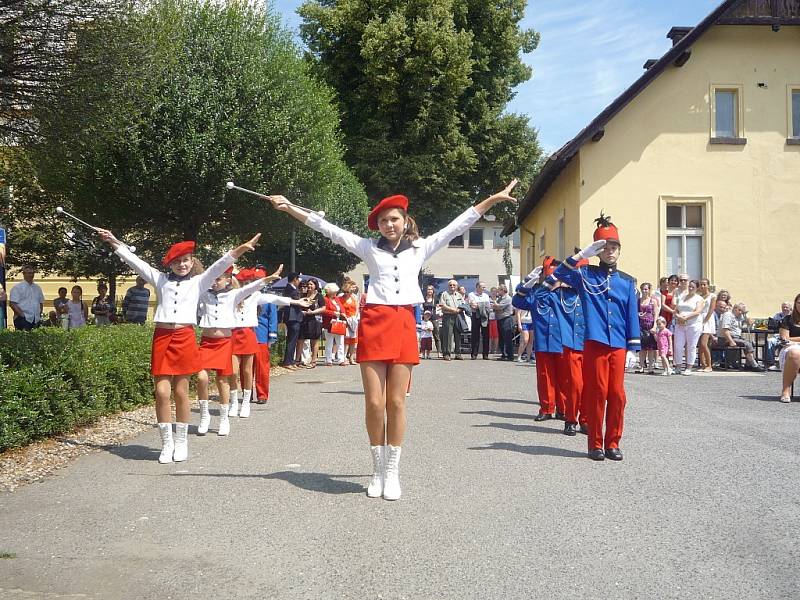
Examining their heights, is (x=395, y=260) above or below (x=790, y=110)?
below

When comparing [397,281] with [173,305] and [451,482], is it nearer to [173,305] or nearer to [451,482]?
[451,482]

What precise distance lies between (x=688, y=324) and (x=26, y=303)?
13.4 m

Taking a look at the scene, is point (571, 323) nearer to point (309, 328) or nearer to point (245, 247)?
point (245, 247)

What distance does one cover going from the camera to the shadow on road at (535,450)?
896 cm

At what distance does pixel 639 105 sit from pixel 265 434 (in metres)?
19.4

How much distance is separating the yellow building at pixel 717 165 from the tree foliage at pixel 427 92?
988 cm

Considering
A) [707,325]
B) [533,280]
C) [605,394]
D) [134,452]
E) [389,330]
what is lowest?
[134,452]

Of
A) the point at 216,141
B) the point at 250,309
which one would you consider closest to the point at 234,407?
the point at 250,309

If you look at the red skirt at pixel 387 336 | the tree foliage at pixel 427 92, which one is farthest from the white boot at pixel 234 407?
the tree foliage at pixel 427 92

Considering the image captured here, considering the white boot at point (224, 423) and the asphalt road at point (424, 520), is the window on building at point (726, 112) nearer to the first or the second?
the asphalt road at point (424, 520)

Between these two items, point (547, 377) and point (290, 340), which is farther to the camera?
point (290, 340)

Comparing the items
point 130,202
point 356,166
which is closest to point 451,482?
point 130,202

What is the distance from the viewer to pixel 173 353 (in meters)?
8.64

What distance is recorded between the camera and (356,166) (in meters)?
36.3
